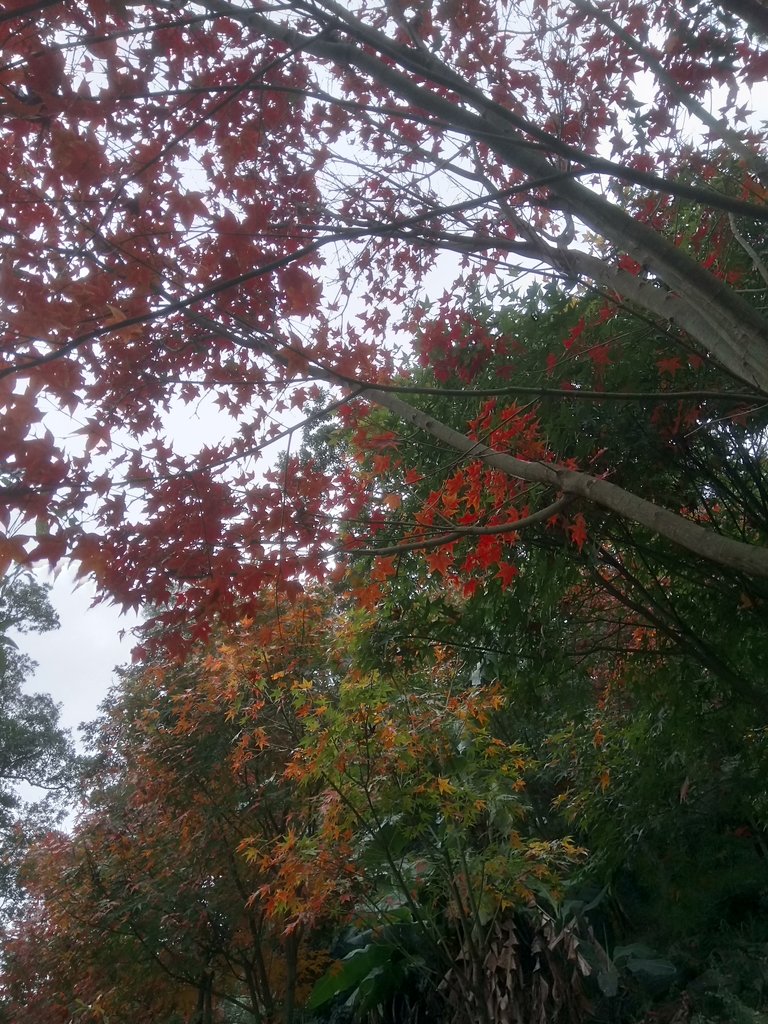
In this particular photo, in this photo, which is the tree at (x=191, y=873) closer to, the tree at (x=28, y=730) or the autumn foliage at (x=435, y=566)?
the autumn foliage at (x=435, y=566)

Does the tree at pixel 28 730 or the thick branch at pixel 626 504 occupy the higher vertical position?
the tree at pixel 28 730

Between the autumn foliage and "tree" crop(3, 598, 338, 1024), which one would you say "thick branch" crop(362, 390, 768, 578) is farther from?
"tree" crop(3, 598, 338, 1024)

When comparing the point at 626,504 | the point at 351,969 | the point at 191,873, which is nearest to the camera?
the point at 626,504

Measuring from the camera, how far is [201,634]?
3.90 metres

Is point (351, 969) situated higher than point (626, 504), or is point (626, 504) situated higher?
point (626, 504)

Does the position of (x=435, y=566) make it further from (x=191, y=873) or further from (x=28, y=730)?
(x=28, y=730)

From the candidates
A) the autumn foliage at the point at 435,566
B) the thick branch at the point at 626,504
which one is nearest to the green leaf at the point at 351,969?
the autumn foliage at the point at 435,566

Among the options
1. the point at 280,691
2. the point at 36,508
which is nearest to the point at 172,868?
the point at 280,691

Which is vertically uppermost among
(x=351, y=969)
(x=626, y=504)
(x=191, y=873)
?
(x=191, y=873)

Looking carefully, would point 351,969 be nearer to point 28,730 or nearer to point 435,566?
point 435,566

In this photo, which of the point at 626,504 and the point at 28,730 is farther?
the point at 28,730

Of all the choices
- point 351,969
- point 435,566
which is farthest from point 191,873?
point 435,566

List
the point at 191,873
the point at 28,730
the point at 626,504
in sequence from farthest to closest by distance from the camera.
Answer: the point at 28,730
the point at 191,873
the point at 626,504

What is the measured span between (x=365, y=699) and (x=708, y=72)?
452 cm
